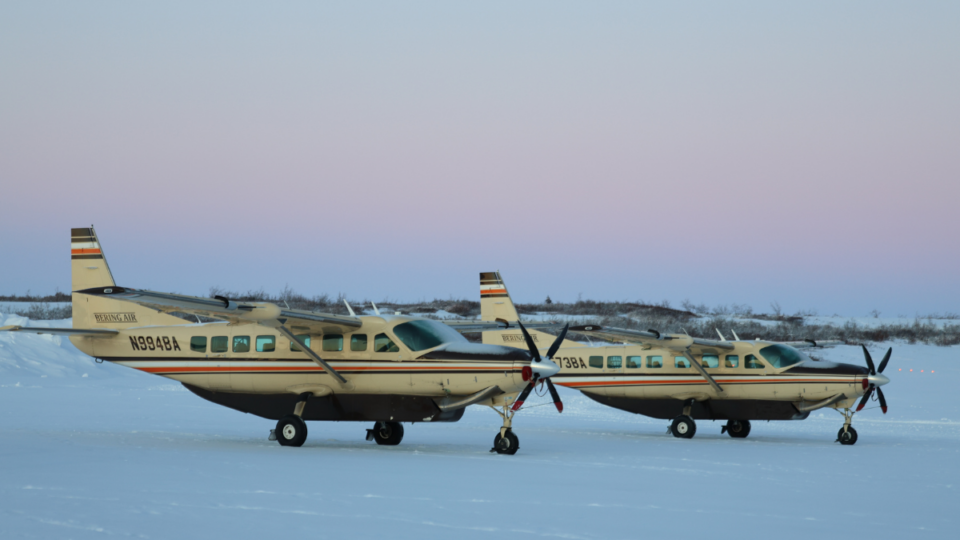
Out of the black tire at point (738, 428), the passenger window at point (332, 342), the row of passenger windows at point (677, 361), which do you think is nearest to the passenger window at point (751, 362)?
the row of passenger windows at point (677, 361)

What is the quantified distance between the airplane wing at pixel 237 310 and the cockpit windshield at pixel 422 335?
0.75 m

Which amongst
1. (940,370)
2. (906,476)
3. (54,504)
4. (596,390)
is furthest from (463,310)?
(54,504)

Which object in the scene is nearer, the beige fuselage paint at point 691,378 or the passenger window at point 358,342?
the passenger window at point 358,342

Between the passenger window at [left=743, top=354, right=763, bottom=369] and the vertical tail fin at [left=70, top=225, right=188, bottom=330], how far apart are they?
1154 centimetres

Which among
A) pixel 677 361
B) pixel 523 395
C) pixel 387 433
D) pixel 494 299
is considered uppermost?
pixel 494 299

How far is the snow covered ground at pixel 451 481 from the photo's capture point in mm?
7148

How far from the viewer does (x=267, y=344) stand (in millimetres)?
14883

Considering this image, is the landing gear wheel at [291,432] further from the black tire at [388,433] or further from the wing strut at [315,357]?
the black tire at [388,433]

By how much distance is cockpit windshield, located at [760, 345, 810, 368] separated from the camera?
18734 millimetres

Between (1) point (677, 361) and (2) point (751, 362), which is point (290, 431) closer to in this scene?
(1) point (677, 361)

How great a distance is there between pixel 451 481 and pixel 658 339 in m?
8.70

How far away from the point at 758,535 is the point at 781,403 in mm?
12482

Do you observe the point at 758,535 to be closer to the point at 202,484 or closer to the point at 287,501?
the point at 287,501

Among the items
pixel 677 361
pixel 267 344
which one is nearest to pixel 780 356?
pixel 677 361
